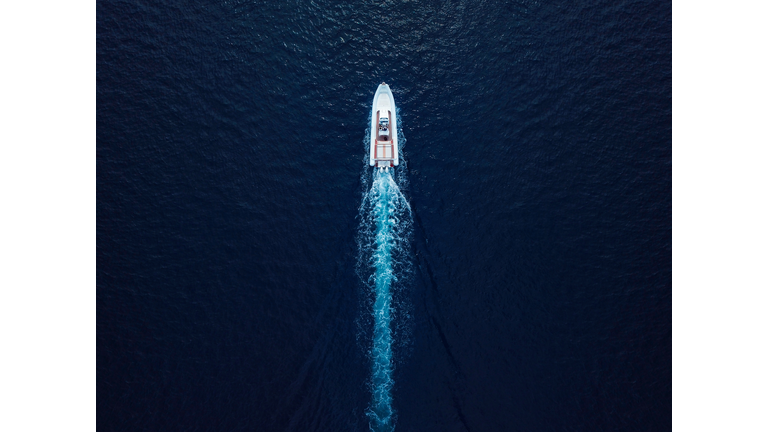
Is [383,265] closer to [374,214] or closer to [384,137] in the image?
[374,214]

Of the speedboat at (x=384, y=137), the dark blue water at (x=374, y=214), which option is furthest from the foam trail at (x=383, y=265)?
the speedboat at (x=384, y=137)

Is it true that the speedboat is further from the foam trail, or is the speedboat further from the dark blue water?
the dark blue water

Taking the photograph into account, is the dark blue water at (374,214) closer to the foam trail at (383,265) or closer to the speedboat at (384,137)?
the foam trail at (383,265)

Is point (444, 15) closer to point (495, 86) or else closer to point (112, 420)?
point (495, 86)

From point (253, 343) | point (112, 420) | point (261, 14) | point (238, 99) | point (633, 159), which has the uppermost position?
point (261, 14)

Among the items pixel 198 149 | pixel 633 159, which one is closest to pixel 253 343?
pixel 198 149

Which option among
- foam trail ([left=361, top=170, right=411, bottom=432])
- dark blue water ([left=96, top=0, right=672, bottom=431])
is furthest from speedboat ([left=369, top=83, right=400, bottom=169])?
dark blue water ([left=96, top=0, right=672, bottom=431])
